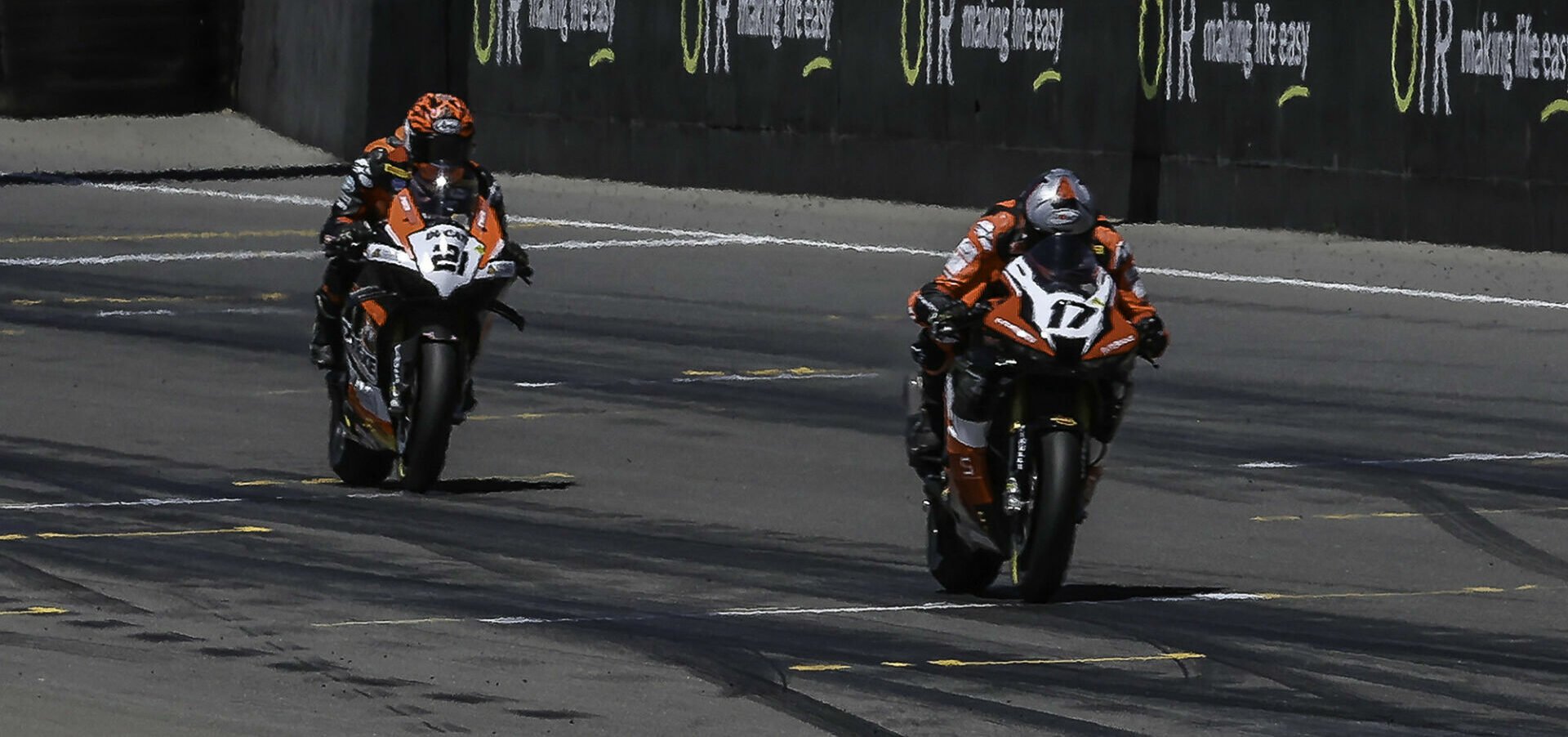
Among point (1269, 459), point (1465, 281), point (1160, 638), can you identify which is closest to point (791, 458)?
point (1269, 459)

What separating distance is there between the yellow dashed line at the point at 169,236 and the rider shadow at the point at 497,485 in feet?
42.2

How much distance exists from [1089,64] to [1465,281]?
583 centimetres

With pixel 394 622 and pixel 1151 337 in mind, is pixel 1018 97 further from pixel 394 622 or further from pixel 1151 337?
pixel 394 622

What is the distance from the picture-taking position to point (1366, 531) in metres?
13.4

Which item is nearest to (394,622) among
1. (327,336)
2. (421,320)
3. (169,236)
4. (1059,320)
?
(1059,320)

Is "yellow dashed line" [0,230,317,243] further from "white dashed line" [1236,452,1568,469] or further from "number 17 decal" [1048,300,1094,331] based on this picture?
"number 17 decal" [1048,300,1094,331]

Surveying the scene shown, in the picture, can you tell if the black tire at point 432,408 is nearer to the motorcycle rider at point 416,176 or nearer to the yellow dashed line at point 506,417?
the motorcycle rider at point 416,176

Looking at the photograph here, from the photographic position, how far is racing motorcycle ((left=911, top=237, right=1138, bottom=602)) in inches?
435

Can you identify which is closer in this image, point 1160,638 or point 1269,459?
point 1160,638

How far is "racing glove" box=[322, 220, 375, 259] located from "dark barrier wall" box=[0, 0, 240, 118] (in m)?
25.9

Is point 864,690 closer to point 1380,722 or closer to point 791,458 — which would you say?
point 1380,722

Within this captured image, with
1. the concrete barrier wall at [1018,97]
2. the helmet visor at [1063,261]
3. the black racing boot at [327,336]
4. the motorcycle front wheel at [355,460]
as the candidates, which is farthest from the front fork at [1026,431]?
the concrete barrier wall at [1018,97]

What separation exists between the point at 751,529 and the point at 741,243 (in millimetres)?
13752

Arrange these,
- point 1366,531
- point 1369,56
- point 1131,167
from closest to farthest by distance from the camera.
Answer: point 1366,531 → point 1369,56 → point 1131,167
